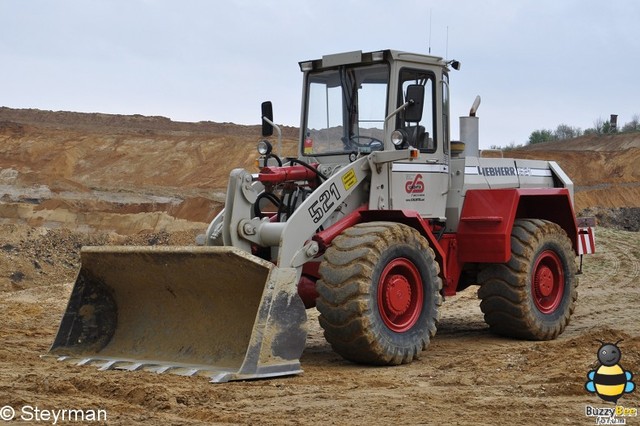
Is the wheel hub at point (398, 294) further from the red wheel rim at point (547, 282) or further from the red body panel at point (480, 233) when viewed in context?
the red wheel rim at point (547, 282)

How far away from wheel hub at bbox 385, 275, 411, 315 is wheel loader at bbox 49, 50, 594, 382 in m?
0.02

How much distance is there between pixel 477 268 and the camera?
1096 cm

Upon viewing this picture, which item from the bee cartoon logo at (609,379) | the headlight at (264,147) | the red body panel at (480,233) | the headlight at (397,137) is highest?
the headlight at (397,137)

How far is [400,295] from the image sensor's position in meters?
9.10

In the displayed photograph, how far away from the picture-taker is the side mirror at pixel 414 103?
Answer: 9906 mm

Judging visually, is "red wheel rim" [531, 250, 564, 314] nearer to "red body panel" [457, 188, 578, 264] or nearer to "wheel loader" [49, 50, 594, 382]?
"wheel loader" [49, 50, 594, 382]

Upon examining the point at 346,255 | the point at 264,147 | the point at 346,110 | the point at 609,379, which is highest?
the point at 346,110

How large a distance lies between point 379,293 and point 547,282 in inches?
119

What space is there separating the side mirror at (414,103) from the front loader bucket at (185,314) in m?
2.57

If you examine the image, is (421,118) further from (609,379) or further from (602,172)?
(602,172)

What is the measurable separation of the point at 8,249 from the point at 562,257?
11391mm

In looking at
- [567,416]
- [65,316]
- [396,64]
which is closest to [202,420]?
[567,416]

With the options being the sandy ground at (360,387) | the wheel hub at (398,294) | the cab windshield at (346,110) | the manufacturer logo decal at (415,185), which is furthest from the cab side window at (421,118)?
the sandy ground at (360,387)

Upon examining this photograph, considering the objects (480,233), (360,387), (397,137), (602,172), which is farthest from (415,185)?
(602,172)
